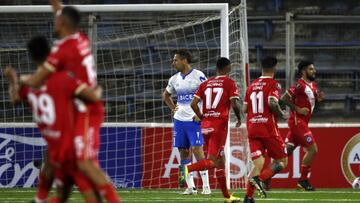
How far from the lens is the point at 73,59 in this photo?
762 centimetres

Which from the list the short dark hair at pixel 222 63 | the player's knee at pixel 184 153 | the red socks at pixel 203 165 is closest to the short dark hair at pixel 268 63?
the short dark hair at pixel 222 63

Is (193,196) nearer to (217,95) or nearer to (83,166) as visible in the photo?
(217,95)

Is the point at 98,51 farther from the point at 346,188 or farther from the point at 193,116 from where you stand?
the point at 346,188

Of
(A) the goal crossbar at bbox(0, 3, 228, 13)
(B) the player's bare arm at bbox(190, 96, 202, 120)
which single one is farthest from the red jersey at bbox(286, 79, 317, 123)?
(B) the player's bare arm at bbox(190, 96, 202, 120)

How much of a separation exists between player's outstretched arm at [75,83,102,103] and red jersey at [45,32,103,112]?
0.18 m

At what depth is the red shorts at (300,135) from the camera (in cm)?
1642

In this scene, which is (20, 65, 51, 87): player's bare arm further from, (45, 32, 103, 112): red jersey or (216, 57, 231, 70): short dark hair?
(216, 57, 231, 70): short dark hair

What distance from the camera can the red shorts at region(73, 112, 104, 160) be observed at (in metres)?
7.49

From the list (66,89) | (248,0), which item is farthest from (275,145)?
→ (248,0)

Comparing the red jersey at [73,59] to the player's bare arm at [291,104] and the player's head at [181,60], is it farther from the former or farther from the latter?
the player's bare arm at [291,104]

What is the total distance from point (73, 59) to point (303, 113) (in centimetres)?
933

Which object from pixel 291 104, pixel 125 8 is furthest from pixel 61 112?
pixel 291 104

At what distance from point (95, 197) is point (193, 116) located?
7.56 m

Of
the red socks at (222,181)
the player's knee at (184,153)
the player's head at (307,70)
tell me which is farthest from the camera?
the player's head at (307,70)
